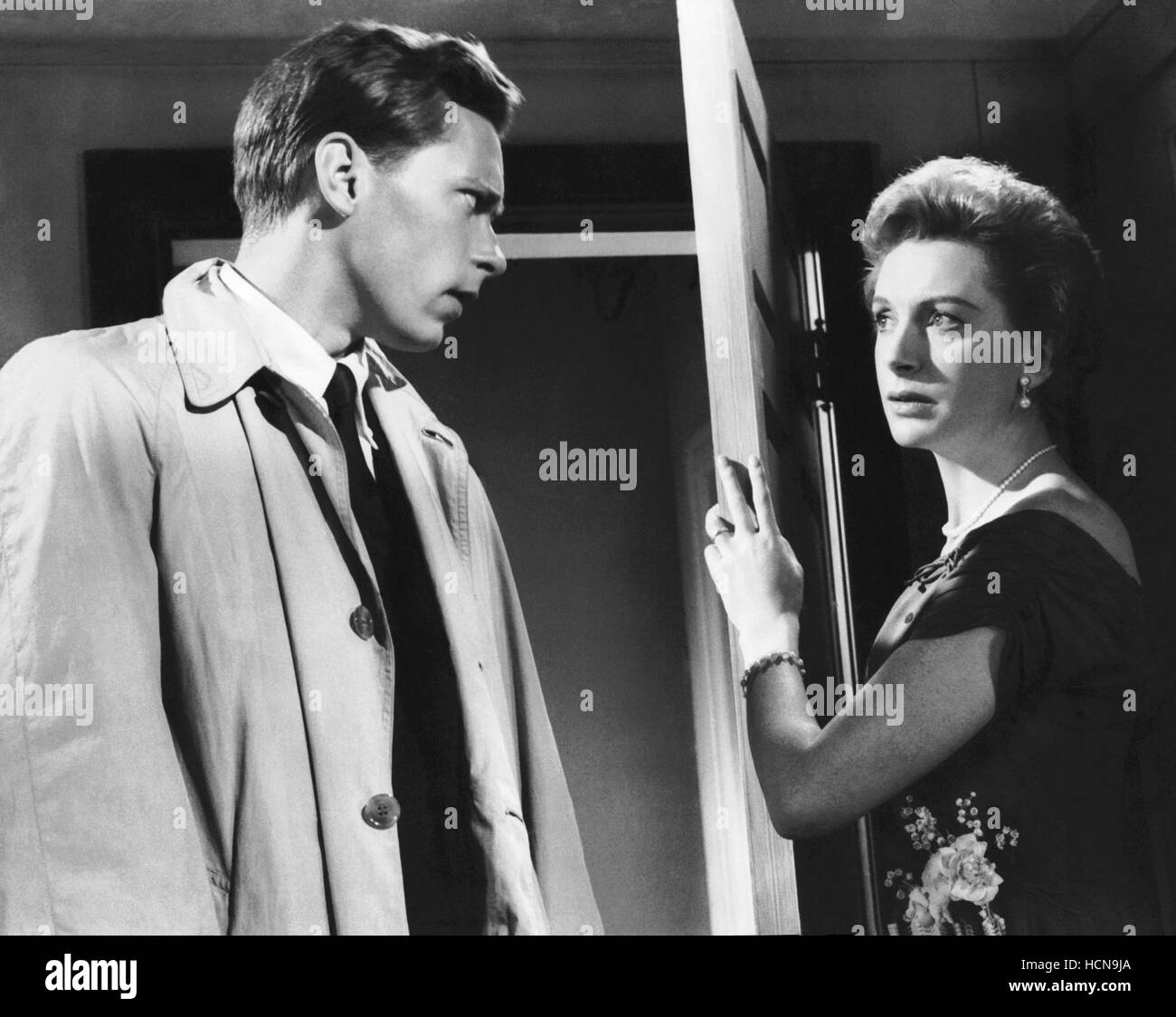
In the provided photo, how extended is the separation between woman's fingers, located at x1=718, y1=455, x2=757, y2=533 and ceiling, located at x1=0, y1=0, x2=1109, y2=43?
641mm

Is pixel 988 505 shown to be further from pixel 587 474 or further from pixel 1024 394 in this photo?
pixel 587 474

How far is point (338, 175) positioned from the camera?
1843 millimetres

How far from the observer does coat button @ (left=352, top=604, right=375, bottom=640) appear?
175 centimetres

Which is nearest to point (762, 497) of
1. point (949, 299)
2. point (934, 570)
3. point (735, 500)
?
point (735, 500)

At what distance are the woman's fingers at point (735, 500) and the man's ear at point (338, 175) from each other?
0.62 m

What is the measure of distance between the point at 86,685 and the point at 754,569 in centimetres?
89

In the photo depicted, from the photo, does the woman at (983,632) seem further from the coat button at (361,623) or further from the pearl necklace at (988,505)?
the coat button at (361,623)

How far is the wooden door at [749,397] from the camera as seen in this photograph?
1800 mm

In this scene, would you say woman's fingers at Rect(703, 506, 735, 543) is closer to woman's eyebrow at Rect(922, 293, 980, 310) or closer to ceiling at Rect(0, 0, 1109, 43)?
woman's eyebrow at Rect(922, 293, 980, 310)

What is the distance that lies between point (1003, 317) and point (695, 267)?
44cm

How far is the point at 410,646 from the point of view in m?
1.79
